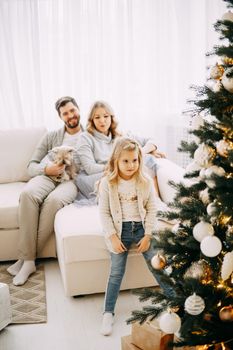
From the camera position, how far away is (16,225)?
3.15 metres

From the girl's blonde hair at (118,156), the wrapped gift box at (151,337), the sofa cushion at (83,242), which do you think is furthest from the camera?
the sofa cushion at (83,242)

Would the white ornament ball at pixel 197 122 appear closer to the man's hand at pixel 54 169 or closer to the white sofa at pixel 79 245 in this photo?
the white sofa at pixel 79 245

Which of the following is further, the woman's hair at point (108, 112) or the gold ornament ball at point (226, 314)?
the woman's hair at point (108, 112)

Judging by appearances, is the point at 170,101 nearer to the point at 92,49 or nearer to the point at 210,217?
the point at 92,49

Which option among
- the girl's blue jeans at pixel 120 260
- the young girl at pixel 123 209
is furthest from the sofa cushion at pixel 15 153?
the girl's blue jeans at pixel 120 260

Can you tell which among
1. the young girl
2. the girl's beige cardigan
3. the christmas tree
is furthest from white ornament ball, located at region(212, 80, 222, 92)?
the girl's beige cardigan

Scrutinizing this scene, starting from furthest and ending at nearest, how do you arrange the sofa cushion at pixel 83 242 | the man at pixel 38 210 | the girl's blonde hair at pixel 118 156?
the man at pixel 38 210, the sofa cushion at pixel 83 242, the girl's blonde hair at pixel 118 156

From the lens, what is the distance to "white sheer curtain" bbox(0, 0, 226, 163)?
3.86m

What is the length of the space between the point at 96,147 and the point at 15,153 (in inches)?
29.0

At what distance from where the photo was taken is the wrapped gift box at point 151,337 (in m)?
1.97

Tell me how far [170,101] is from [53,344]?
2.58 metres

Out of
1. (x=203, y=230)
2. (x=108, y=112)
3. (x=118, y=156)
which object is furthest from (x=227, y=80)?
(x=108, y=112)

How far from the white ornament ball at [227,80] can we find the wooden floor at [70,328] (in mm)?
Answer: 1418

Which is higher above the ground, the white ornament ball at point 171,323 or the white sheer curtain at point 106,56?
the white sheer curtain at point 106,56
